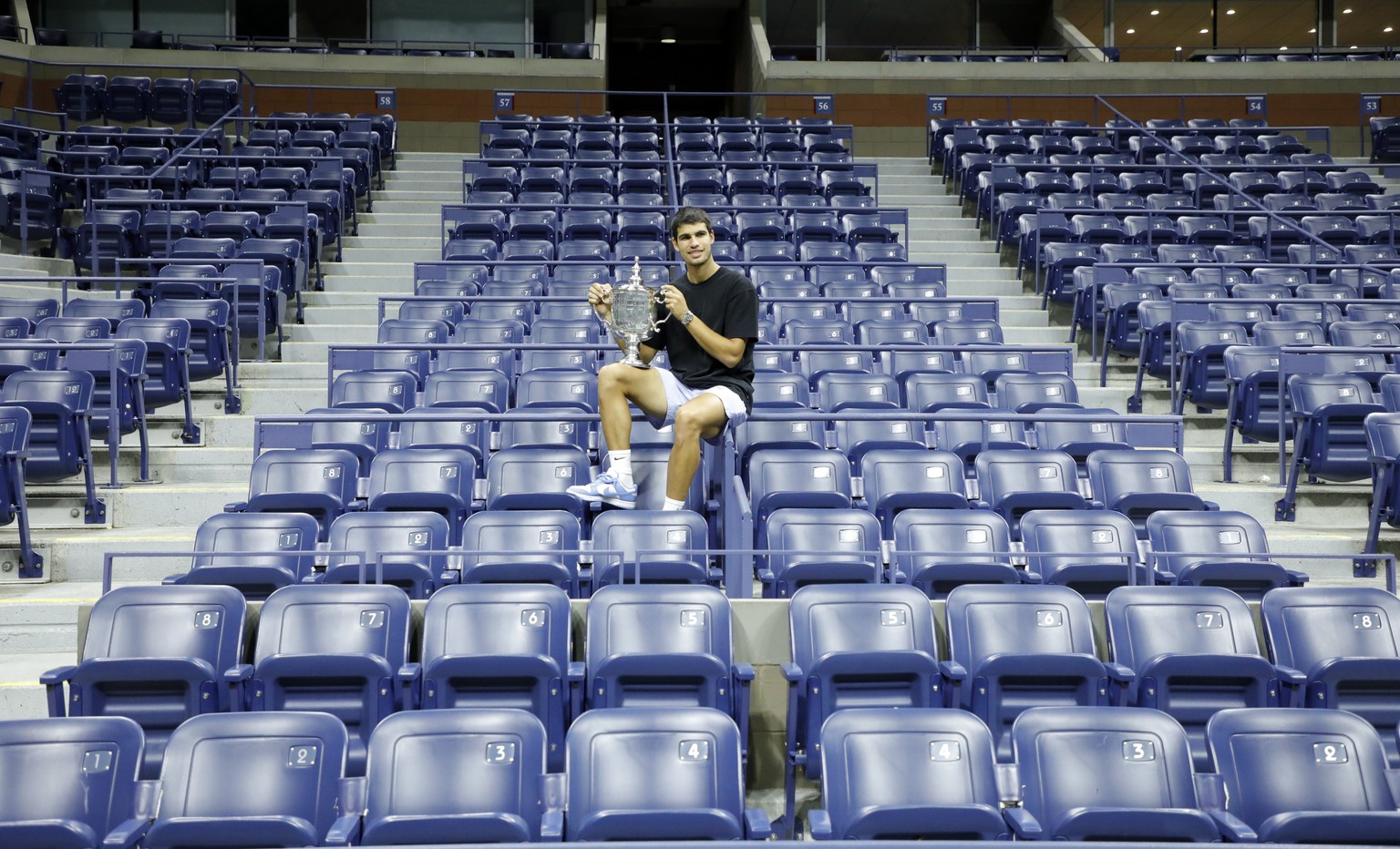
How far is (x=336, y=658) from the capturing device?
355 cm

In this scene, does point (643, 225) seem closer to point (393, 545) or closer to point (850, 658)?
point (393, 545)

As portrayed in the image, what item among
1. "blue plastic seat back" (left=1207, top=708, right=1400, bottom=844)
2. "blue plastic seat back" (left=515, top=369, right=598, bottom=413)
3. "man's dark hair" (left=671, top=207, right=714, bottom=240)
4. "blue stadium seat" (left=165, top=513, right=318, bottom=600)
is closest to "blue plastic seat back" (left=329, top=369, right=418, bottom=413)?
"blue plastic seat back" (left=515, top=369, right=598, bottom=413)

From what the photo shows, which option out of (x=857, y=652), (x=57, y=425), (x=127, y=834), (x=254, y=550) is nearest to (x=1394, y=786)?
(x=857, y=652)

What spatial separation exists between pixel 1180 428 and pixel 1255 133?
363 inches

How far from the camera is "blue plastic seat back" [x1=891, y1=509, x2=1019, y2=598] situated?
4195 millimetres

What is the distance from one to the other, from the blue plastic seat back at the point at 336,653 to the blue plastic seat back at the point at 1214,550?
8.44 ft

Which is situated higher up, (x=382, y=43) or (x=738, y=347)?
(x=382, y=43)

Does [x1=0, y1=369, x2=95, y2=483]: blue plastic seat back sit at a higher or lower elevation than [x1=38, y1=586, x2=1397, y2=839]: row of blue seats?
higher

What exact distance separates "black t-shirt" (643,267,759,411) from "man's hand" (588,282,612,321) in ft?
0.90

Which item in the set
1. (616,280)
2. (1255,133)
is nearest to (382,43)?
(616,280)

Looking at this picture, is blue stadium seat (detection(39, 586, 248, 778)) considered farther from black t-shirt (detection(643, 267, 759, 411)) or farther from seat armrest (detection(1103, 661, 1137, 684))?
seat armrest (detection(1103, 661, 1137, 684))

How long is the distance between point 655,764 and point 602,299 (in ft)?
6.45

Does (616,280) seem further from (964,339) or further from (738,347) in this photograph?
(738,347)

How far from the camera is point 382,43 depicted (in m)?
16.2
